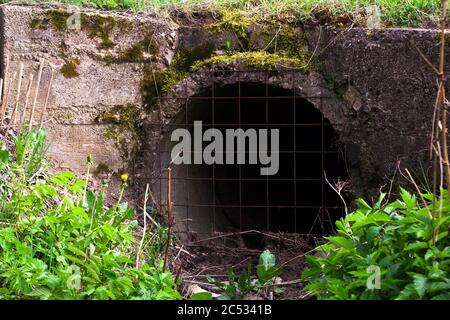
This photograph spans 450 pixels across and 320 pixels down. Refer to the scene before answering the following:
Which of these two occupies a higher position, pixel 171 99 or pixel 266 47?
pixel 266 47

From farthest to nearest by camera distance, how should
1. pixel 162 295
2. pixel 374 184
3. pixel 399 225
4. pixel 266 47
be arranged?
pixel 266 47, pixel 374 184, pixel 162 295, pixel 399 225

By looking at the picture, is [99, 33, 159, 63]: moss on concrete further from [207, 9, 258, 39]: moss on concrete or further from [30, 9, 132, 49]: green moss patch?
[207, 9, 258, 39]: moss on concrete

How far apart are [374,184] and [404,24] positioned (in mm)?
1205

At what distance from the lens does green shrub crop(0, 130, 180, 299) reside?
3840 mm

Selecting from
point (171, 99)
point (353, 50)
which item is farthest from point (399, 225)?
point (171, 99)

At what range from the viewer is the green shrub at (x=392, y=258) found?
3154mm

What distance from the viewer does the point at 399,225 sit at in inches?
135

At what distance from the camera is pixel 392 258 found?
3.32 meters

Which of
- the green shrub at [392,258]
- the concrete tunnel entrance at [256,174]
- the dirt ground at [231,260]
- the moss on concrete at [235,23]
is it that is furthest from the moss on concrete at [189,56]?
the green shrub at [392,258]

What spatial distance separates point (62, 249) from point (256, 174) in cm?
363

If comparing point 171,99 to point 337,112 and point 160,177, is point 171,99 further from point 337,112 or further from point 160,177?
point 337,112

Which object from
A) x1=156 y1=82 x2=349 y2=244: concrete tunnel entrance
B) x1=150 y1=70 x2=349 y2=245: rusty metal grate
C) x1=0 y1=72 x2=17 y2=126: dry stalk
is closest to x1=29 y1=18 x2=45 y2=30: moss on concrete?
x1=0 y1=72 x2=17 y2=126: dry stalk

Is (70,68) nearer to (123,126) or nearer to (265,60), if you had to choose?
(123,126)

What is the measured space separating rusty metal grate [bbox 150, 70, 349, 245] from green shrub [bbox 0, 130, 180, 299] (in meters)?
1.35
